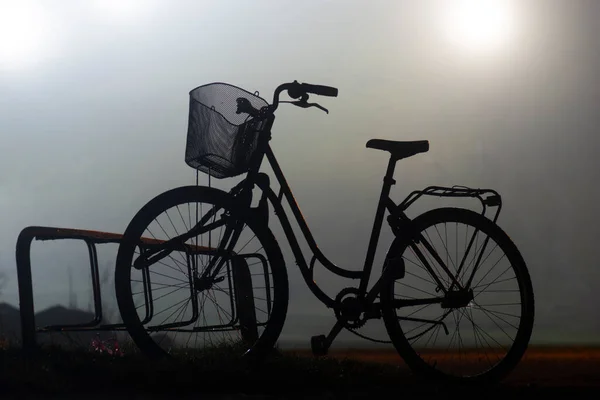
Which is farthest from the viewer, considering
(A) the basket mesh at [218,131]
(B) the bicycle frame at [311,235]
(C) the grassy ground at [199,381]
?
(B) the bicycle frame at [311,235]

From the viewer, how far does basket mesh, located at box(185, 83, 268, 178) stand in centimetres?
376

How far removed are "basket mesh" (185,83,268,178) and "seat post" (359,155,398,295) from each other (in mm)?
812

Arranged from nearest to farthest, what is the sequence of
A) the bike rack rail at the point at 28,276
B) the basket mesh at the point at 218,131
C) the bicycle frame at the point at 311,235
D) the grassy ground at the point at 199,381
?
the grassy ground at the point at 199,381 < the basket mesh at the point at 218,131 < the bicycle frame at the point at 311,235 < the bike rack rail at the point at 28,276

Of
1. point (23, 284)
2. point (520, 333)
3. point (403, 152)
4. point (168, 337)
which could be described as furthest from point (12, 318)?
point (520, 333)

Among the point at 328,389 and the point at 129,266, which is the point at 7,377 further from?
the point at 328,389

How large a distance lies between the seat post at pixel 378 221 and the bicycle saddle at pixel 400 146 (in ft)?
0.15

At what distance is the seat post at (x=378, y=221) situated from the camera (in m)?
4.01

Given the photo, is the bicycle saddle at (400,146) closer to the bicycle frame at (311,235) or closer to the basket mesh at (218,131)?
the bicycle frame at (311,235)

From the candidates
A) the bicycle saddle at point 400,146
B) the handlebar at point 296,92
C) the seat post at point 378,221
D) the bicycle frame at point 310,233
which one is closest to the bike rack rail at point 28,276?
the bicycle frame at point 310,233

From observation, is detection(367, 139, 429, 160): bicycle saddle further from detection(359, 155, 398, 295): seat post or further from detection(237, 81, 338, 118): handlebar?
detection(237, 81, 338, 118): handlebar

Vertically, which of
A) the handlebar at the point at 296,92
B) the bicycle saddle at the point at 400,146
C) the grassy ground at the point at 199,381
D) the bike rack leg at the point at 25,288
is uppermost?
the handlebar at the point at 296,92

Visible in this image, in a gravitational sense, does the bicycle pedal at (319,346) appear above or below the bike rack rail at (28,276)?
below

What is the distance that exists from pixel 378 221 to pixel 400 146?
0.46 m

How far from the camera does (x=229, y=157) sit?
149 inches
